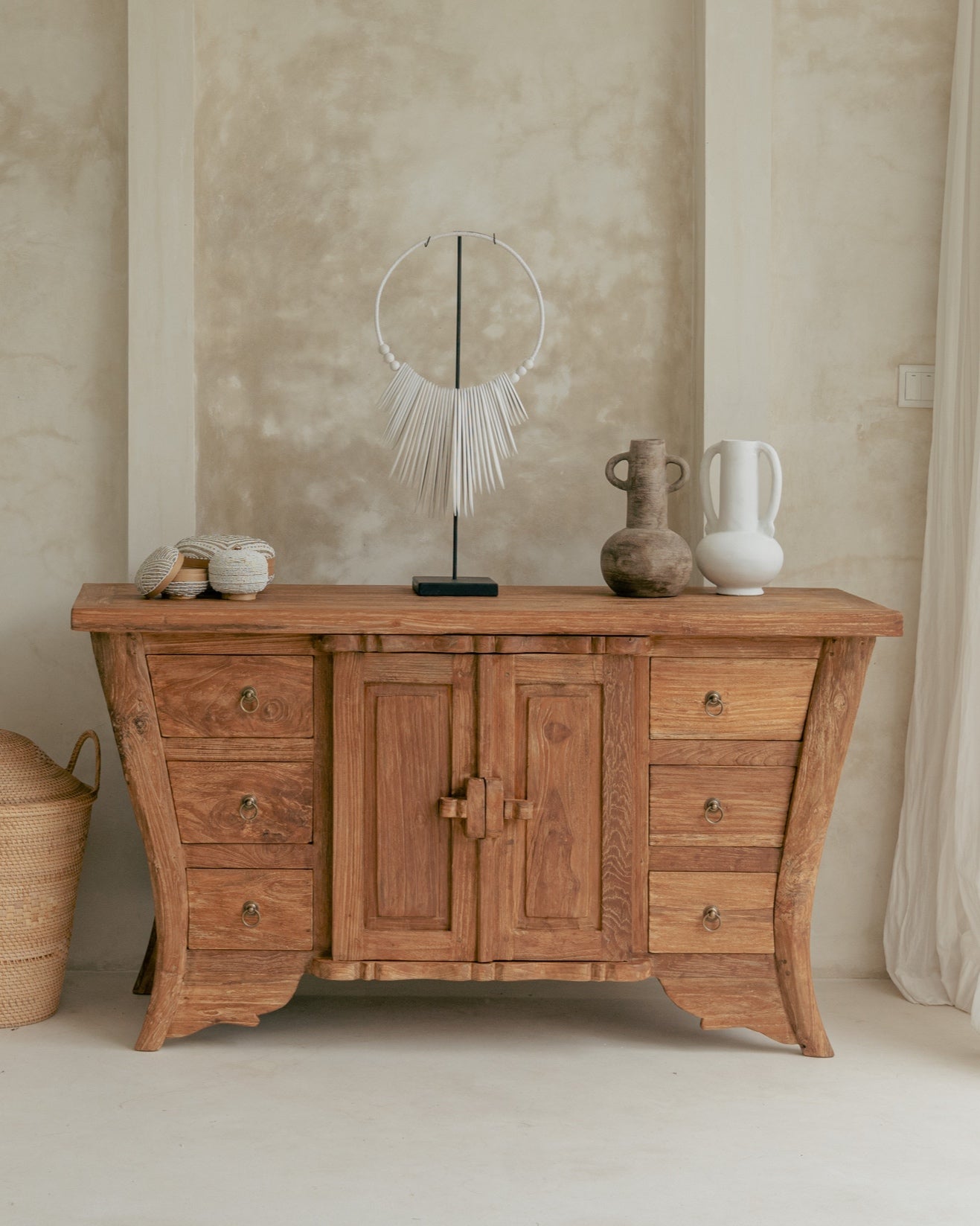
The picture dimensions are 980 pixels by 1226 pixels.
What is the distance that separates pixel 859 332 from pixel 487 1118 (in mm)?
1850

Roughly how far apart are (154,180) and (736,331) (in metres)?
1.33

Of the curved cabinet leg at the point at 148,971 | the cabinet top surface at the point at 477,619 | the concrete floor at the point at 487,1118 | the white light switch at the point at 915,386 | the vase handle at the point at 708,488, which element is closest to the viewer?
the concrete floor at the point at 487,1118

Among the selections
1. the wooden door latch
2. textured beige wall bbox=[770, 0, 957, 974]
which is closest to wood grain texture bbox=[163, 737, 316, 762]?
the wooden door latch

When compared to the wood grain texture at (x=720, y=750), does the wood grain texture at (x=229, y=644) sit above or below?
above

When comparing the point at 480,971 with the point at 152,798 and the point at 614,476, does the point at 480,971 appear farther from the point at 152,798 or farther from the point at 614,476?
the point at 614,476

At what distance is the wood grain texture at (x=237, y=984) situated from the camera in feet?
7.36

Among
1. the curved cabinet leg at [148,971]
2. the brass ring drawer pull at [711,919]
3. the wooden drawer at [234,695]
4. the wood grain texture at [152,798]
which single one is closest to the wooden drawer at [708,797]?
the brass ring drawer pull at [711,919]

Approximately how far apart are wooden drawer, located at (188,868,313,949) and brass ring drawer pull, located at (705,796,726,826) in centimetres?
76

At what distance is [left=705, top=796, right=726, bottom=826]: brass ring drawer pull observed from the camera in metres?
2.23

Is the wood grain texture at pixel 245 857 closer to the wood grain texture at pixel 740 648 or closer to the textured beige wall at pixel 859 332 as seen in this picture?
the wood grain texture at pixel 740 648

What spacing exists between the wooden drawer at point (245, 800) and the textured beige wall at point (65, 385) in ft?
1.81

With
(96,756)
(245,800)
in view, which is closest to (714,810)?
(245,800)

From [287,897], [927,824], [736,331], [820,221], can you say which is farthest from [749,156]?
[287,897]

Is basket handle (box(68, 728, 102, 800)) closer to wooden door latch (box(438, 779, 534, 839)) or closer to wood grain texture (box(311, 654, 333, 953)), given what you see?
wood grain texture (box(311, 654, 333, 953))
